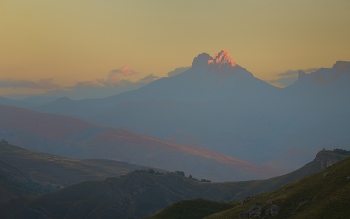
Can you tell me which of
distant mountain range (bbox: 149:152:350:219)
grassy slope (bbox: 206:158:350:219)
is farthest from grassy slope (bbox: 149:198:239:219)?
grassy slope (bbox: 206:158:350:219)

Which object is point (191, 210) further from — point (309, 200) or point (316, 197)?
point (316, 197)

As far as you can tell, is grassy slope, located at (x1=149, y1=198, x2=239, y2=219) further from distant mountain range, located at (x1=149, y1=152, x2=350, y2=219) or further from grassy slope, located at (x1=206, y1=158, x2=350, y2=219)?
grassy slope, located at (x1=206, y1=158, x2=350, y2=219)

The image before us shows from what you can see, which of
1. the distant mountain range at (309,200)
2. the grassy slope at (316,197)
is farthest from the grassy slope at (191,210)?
the grassy slope at (316,197)

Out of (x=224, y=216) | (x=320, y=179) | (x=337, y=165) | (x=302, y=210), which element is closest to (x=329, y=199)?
(x=302, y=210)

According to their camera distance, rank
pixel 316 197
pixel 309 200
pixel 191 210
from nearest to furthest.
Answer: pixel 316 197 < pixel 309 200 < pixel 191 210

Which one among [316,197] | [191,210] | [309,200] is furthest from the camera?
[191,210]

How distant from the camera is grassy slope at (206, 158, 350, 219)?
7375 centimetres

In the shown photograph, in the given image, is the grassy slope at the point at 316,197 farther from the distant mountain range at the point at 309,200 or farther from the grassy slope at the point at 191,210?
the grassy slope at the point at 191,210

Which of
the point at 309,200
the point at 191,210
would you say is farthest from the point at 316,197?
the point at 191,210

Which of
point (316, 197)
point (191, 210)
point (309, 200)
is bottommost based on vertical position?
point (191, 210)

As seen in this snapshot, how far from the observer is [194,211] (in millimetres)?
112562

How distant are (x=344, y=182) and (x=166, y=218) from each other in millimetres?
42928

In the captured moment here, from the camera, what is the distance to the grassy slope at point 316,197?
73.8 m

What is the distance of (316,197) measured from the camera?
8125cm
